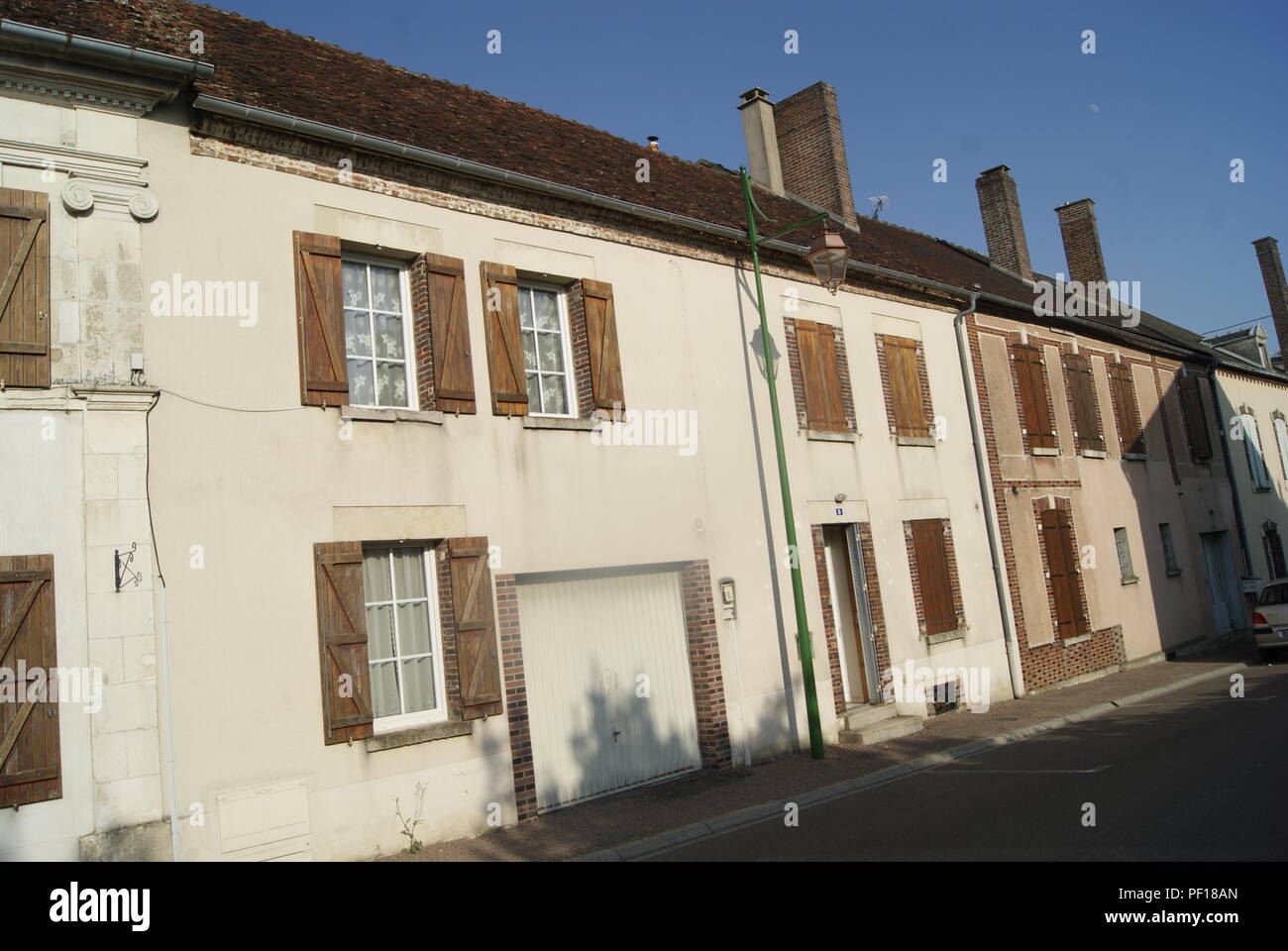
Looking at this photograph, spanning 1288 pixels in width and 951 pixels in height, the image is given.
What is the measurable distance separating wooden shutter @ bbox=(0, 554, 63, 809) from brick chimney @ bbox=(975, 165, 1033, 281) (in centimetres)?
2135

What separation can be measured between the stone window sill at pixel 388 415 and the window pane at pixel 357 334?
1.94 ft

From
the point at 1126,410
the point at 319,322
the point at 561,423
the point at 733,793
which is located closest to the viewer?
the point at 319,322

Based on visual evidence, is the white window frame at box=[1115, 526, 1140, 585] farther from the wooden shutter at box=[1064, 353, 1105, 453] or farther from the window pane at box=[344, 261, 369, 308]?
the window pane at box=[344, 261, 369, 308]

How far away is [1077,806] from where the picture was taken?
780cm

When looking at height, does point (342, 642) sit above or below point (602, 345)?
below

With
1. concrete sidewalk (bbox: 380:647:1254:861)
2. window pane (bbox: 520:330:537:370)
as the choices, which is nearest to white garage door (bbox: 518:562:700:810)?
concrete sidewalk (bbox: 380:647:1254:861)

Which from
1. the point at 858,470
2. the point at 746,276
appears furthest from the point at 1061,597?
the point at 746,276

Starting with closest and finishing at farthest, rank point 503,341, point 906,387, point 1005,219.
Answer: point 503,341, point 906,387, point 1005,219

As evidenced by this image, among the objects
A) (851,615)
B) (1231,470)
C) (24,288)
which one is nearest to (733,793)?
(851,615)

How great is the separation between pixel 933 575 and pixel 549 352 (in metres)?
7.21

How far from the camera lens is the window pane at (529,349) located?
1047cm

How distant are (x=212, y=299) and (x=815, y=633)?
8023 mm

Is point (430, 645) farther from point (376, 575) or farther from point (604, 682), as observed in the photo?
point (604, 682)

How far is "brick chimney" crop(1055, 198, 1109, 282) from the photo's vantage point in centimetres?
2531
